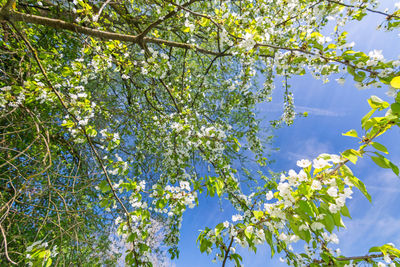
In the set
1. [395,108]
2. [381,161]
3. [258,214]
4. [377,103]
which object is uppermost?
[377,103]

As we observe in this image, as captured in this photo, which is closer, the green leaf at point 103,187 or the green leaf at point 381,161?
the green leaf at point 381,161

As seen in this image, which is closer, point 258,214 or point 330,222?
point 330,222

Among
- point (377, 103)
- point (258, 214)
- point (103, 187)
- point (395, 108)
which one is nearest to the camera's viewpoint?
point (395, 108)

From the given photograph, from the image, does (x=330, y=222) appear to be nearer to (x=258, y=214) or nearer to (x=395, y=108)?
(x=258, y=214)

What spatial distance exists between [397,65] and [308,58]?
65cm

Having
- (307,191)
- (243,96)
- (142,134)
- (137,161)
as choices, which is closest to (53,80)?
(142,134)

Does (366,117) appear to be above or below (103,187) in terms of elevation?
above

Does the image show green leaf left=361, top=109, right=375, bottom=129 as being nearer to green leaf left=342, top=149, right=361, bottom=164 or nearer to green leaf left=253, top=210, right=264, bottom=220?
green leaf left=342, top=149, right=361, bottom=164

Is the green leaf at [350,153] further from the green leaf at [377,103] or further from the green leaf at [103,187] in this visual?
the green leaf at [103,187]

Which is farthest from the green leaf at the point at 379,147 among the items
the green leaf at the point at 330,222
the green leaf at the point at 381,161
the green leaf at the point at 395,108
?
the green leaf at the point at 330,222

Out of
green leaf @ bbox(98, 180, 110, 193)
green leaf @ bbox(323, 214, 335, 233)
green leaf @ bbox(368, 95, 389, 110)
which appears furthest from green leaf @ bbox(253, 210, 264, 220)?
green leaf @ bbox(98, 180, 110, 193)

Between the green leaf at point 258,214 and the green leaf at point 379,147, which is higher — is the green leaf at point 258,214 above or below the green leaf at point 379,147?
below

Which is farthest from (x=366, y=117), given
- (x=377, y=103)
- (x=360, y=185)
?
(x=360, y=185)

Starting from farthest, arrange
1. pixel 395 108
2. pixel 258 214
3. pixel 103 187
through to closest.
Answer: pixel 103 187 < pixel 258 214 < pixel 395 108
